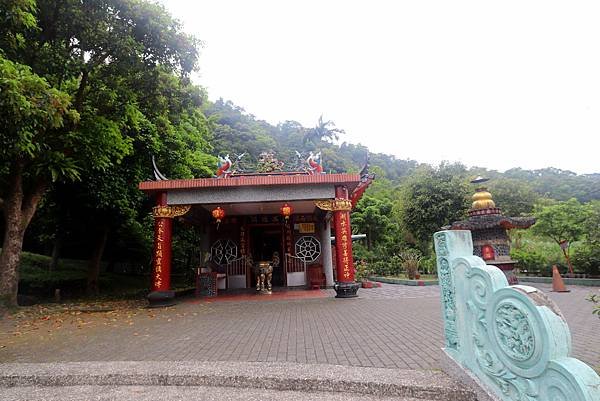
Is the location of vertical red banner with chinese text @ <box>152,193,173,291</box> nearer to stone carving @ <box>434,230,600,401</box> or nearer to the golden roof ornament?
stone carving @ <box>434,230,600,401</box>

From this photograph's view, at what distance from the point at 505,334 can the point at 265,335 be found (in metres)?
3.37

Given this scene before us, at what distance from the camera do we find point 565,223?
1276 cm

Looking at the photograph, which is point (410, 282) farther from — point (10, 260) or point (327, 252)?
point (10, 260)

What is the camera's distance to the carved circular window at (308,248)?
1270cm

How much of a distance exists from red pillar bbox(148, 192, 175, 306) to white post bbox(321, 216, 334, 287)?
559cm

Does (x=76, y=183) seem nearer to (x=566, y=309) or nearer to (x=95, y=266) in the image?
(x=95, y=266)

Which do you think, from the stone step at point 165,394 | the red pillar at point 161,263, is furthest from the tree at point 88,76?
the stone step at point 165,394

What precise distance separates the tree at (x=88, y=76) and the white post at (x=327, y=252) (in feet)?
22.3

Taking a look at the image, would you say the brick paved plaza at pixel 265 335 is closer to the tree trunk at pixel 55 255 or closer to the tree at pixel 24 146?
the tree at pixel 24 146

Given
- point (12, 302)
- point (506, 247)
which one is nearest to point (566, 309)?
point (506, 247)

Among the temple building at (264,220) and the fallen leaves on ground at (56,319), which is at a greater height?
the temple building at (264,220)

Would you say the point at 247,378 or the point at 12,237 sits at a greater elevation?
the point at 12,237

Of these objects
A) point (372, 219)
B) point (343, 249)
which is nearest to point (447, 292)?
point (343, 249)

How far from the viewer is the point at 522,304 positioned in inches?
76.2
